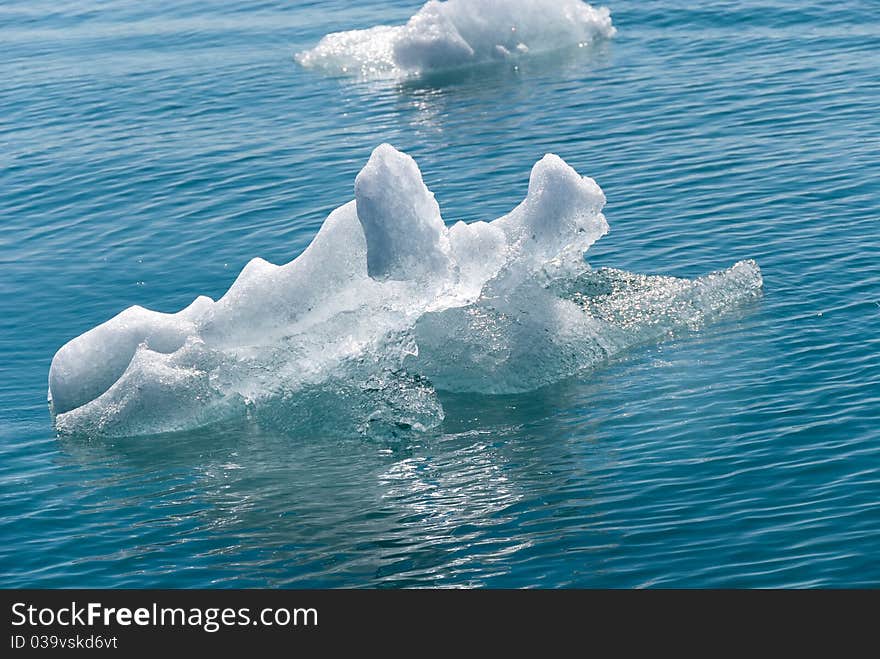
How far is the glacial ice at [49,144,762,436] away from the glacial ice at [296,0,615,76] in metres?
17.9

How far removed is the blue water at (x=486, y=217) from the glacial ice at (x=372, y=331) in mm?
458

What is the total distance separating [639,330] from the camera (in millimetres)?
17359

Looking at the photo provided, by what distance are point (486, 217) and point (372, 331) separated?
24.3 ft

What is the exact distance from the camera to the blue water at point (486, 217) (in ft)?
41.1

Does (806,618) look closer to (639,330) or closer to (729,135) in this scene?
(639,330)

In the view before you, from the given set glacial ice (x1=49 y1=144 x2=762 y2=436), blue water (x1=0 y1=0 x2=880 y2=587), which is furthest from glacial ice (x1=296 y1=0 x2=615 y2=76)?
glacial ice (x1=49 y1=144 x2=762 y2=436)

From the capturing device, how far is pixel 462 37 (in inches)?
1352

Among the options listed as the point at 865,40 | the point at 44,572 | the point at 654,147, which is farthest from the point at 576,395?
the point at 865,40

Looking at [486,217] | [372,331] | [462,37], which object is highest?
[462,37]

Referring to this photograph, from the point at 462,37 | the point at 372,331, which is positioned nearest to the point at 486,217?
the point at 372,331

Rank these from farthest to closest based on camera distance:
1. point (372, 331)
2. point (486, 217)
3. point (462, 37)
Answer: point (462, 37) < point (486, 217) < point (372, 331)

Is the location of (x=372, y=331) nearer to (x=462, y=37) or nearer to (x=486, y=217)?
(x=486, y=217)

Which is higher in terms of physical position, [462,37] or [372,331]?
[462,37]

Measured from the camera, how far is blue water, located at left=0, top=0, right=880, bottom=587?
12.5 m
